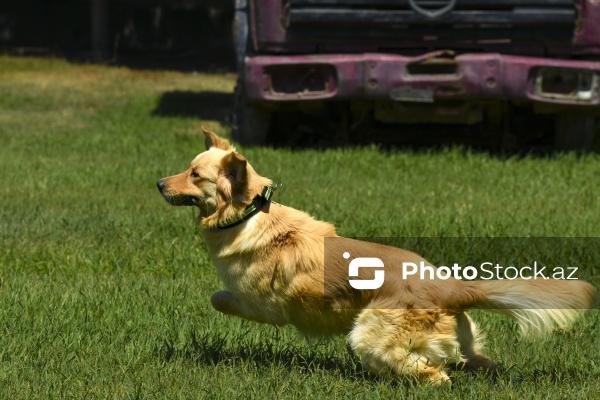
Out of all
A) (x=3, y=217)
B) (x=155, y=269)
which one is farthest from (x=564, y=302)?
(x=3, y=217)

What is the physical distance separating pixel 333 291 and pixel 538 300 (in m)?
0.78

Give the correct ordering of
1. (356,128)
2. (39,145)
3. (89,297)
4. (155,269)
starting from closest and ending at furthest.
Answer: (89,297), (155,269), (356,128), (39,145)

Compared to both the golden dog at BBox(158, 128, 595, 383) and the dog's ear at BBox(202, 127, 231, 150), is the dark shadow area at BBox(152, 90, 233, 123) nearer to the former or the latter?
the dog's ear at BBox(202, 127, 231, 150)

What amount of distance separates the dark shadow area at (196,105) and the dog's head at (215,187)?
9101 millimetres

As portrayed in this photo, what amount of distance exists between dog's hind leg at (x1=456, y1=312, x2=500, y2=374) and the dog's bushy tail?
3.9 inches

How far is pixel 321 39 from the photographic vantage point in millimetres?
10375

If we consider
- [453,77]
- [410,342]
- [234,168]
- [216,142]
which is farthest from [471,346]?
[453,77]

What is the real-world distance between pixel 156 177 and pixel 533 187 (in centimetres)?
303

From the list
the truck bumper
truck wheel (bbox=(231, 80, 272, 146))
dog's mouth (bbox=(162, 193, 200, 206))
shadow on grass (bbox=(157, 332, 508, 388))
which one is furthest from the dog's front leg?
truck wheel (bbox=(231, 80, 272, 146))

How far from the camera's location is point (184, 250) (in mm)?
7297

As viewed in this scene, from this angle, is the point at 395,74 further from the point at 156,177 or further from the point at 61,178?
the point at 61,178

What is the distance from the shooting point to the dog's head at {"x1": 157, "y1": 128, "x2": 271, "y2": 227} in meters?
4.96

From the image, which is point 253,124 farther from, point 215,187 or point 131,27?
point 131,27

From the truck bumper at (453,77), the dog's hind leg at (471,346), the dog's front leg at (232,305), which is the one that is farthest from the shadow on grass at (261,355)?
the truck bumper at (453,77)
